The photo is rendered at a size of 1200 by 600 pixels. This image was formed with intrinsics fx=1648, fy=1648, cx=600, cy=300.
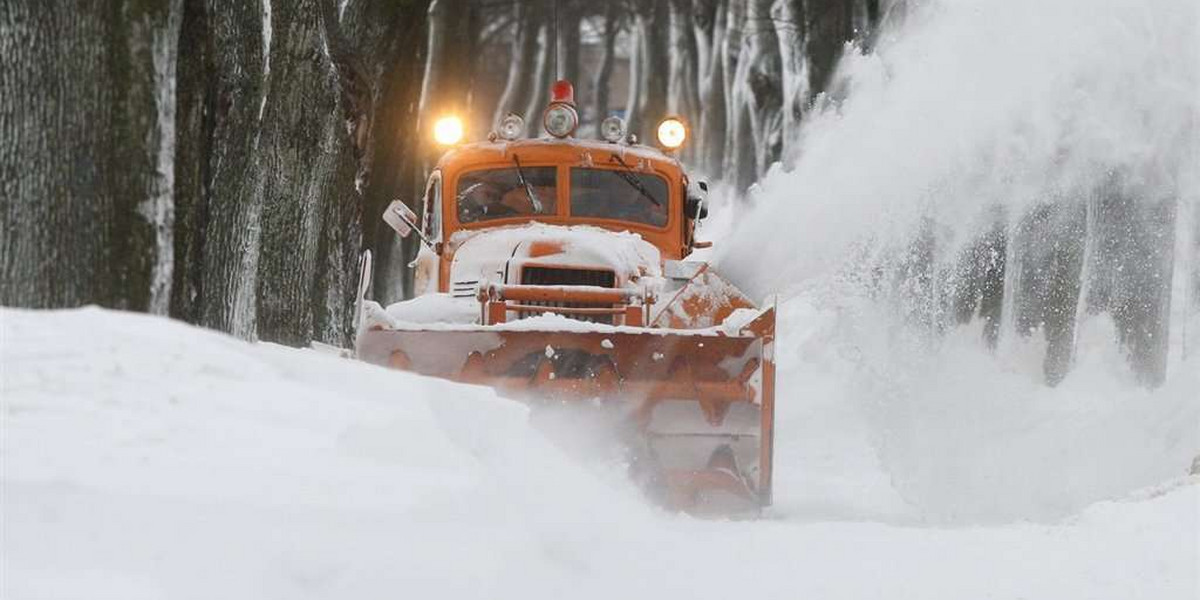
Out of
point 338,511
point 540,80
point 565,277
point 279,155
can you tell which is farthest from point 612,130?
point 540,80

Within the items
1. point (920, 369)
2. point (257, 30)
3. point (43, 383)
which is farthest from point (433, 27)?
point (43, 383)

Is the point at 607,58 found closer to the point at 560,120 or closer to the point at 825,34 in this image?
the point at 825,34

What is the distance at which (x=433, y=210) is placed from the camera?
10961mm

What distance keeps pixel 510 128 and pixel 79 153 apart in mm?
5253

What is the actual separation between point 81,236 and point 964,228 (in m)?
12.8

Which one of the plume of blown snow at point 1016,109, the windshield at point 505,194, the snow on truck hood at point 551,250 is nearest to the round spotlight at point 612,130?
the windshield at point 505,194

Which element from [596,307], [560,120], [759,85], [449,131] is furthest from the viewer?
[759,85]

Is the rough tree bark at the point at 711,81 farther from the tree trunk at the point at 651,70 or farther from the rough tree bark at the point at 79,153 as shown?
the rough tree bark at the point at 79,153

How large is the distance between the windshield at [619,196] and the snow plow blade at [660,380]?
80.6 inches

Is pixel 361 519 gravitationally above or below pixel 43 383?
below

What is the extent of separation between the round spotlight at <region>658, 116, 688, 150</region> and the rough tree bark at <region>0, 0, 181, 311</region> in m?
5.22

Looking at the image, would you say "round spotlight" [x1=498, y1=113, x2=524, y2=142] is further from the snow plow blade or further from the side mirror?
the snow plow blade

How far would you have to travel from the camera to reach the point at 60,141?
586 cm

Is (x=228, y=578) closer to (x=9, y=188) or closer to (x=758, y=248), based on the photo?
(x=9, y=188)
